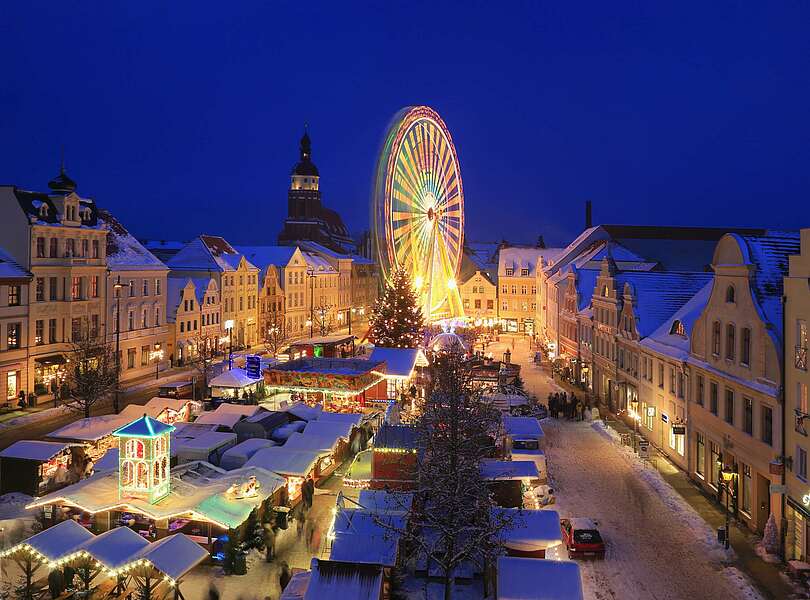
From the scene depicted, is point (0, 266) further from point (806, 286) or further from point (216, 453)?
point (806, 286)

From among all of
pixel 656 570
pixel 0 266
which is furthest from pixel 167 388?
pixel 656 570

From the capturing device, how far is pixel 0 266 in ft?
126

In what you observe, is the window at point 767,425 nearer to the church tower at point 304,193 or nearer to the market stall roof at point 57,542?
the market stall roof at point 57,542

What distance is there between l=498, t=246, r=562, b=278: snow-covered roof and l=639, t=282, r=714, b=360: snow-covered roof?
2161 inches

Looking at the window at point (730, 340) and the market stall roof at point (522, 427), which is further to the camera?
the market stall roof at point (522, 427)

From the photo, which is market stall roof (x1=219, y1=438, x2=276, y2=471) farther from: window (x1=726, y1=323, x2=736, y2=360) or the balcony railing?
the balcony railing

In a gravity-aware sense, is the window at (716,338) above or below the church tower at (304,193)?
below

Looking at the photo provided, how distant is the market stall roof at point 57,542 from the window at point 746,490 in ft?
62.4

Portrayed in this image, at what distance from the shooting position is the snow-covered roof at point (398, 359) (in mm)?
40406

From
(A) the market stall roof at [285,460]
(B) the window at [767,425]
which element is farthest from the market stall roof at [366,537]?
(B) the window at [767,425]

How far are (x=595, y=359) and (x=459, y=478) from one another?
31.8 meters

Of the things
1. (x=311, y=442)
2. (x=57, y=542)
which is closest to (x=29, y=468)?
(x=57, y=542)

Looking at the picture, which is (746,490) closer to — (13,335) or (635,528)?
(635,528)

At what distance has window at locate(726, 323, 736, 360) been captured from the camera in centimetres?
2294
